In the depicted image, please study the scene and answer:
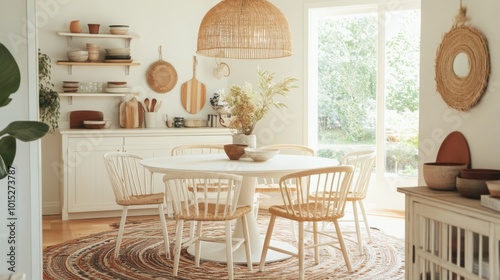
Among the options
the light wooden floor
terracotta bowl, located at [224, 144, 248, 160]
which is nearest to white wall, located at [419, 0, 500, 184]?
terracotta bowl, located at [224, 144, 248, 160]

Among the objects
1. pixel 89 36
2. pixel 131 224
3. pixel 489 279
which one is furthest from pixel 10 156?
pixel 89 36

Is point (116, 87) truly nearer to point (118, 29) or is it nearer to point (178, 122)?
point (118, 29)

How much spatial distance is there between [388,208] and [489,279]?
166 inches

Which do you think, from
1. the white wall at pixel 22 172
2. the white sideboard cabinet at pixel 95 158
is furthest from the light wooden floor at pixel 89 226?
the white wall at pixel 22 172

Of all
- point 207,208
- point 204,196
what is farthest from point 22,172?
point 207,208

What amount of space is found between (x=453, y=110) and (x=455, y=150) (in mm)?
196

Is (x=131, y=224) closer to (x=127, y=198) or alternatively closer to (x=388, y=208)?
(x=127, y=198)

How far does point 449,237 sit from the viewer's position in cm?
247

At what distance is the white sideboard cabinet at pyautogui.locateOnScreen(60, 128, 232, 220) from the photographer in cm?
593

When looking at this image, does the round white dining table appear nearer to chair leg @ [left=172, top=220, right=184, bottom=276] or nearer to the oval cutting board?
chair leg @ [left=172, top=220, right=184, bottom=276]

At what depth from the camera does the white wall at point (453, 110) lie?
2.69m

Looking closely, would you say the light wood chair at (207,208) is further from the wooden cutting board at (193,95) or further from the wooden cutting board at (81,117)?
the wooden cutting board at (193,95)

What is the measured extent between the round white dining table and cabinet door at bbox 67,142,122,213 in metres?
1.58

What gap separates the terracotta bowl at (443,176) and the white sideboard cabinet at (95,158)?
3845 millimetres
